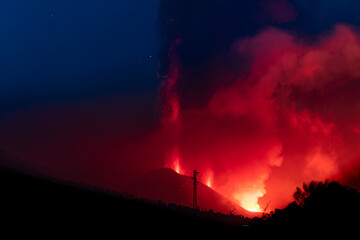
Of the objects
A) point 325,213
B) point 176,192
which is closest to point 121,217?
point 325,213

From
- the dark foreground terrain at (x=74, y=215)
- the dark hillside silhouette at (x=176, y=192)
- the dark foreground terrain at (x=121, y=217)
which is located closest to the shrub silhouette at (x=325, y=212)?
the dark foreground terrain at (x=121, y=217)

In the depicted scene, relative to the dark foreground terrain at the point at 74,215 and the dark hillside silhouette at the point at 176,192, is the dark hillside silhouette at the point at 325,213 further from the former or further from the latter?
the dark hillside silhouette at the point at 176,192

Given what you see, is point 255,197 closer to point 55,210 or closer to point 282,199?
point 282,199

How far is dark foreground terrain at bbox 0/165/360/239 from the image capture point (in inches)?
498

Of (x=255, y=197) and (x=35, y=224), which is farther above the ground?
(x=255, y=197)

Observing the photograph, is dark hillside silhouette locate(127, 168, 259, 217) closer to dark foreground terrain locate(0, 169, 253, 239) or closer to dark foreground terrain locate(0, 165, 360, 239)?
dark foreground terrain locate(0, 169, 253, 239)

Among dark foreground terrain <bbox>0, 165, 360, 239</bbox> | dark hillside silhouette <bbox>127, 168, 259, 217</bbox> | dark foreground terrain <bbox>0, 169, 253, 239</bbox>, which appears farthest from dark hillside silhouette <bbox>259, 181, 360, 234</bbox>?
dark hillside silhouette <bbox>127, 168, 259, 217</bbox>

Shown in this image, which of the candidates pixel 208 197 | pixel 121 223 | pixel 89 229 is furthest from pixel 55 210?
pixel 208 197

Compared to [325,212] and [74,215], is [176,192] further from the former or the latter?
[74,215]

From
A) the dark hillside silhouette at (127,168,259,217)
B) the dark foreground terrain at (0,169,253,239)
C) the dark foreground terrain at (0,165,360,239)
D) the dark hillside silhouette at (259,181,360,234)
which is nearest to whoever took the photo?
the dark foreground terrain at (0,169,253,239)

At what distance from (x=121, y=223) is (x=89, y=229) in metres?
2.32

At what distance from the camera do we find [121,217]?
1653cm

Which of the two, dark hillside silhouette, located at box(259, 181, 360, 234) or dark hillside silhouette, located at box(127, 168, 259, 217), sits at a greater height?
dark hillside silhouette, located at box(127, 168, 259, 217)

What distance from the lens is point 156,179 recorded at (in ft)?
357
